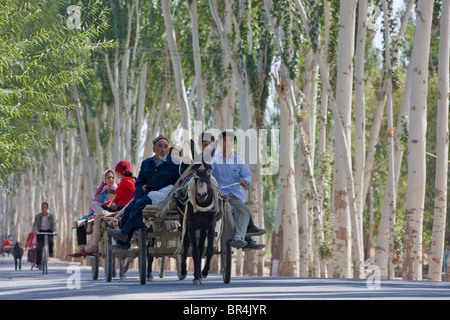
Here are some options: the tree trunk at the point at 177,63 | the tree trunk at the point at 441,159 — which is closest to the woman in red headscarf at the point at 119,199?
the tree trunk at the point at 441,159

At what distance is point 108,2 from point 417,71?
1864cm

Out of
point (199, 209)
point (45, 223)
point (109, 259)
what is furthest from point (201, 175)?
point (45, 223)

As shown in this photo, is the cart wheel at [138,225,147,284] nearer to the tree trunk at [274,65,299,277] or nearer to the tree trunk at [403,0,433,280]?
the tree trunk at [403,0,433,280]

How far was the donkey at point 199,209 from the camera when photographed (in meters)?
11.8

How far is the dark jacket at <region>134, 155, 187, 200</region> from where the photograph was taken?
1361 cm

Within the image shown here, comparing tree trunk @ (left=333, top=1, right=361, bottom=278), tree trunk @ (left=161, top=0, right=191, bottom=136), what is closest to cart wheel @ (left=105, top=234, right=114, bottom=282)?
tree trunk @ (left=333, top=1, right=361, bottom=278)

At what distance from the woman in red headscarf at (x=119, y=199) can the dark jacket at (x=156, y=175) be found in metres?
1.70

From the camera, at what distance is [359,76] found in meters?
25.3

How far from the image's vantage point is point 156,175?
13.6m

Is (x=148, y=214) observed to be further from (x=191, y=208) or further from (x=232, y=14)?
(x=232, y=14)

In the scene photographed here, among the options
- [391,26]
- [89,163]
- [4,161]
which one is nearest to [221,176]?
[4,161]

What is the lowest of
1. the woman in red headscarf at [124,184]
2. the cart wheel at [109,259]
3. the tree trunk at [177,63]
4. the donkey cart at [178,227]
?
the cart wheel at [109,259]

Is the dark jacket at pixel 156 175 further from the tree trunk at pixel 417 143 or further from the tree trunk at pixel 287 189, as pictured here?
the tree trunk at pixel 287 189

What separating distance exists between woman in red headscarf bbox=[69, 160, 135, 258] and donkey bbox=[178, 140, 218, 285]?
291 centimetres
